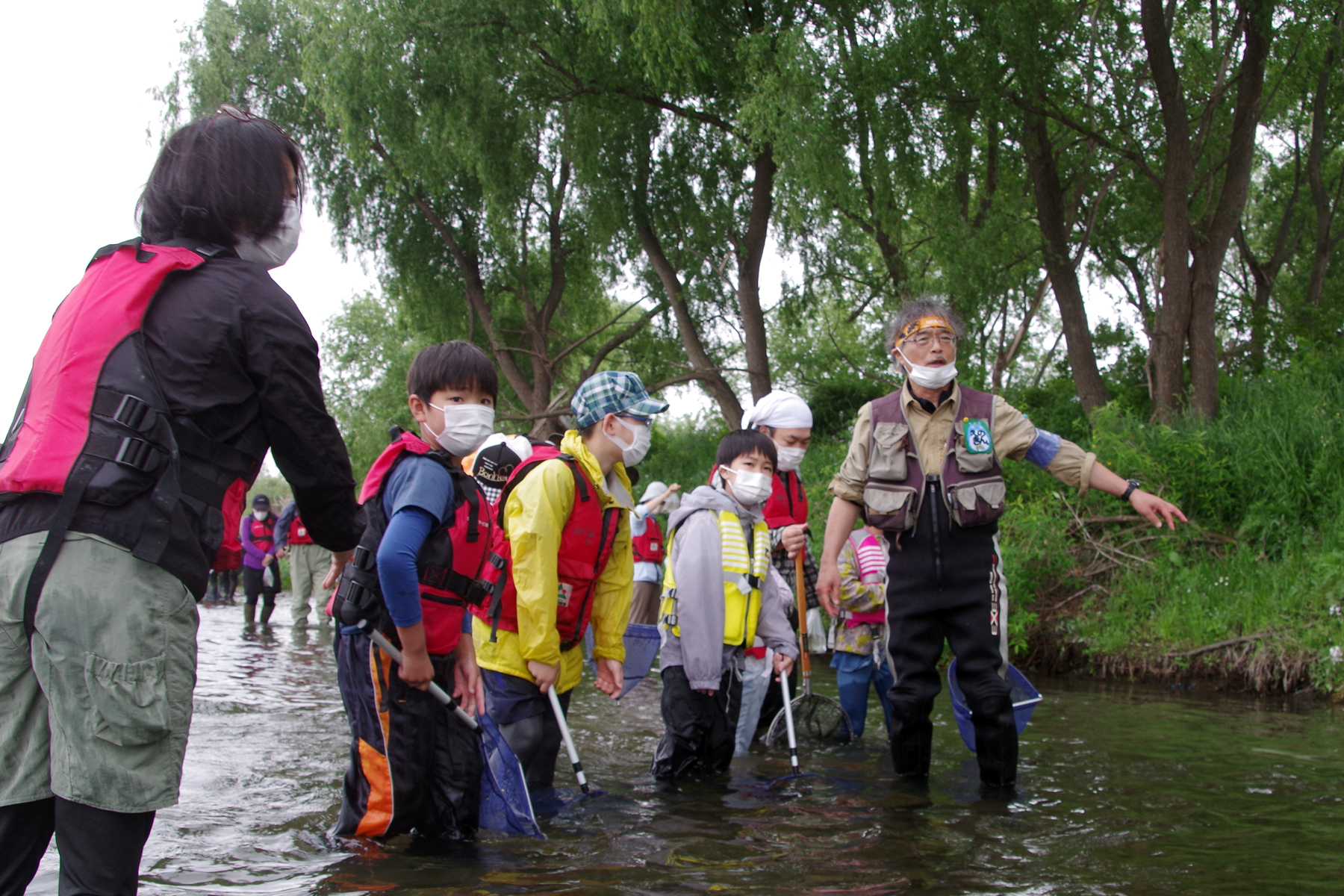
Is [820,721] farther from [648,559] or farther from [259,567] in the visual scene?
[259,567]

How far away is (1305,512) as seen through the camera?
361 inches

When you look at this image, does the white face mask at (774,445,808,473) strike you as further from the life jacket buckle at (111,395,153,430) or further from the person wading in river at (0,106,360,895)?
the life jacket buckle at (111,395,153,430)

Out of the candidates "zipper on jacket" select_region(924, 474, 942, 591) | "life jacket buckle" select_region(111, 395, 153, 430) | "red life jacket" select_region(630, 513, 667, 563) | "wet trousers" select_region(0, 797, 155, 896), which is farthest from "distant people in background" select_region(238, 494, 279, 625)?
"life jacket buckle" select_region(111, 395, 153, 430)

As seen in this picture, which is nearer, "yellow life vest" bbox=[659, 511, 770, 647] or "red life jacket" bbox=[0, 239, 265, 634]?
"red life jacket" bbox=[0, 239, 265, 634]

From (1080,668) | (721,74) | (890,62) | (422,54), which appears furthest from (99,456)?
(422,54)

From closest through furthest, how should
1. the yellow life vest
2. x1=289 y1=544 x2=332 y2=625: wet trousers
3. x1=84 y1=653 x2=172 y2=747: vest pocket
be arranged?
1. x1=84 y1=653 x2=172 y2=747: vest pocket
2. the yellow life vest
3. x1=289 y1=544 x2=332 y2=625: wet trousers

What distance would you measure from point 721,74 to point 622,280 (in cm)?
736

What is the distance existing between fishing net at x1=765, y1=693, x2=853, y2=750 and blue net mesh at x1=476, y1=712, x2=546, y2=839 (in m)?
2.60

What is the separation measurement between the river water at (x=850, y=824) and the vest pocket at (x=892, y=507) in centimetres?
116

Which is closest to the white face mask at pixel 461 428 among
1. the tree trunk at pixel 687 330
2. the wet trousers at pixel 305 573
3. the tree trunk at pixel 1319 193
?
the wet trousers at pixel 305 573

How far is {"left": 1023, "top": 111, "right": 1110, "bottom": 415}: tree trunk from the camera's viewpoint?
43.1ft

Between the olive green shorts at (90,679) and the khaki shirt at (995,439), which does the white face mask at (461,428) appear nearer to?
the olive green shorts at (90,679)

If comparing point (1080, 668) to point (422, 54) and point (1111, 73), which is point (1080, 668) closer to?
point (1111, 73)

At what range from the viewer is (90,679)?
1973 mm
